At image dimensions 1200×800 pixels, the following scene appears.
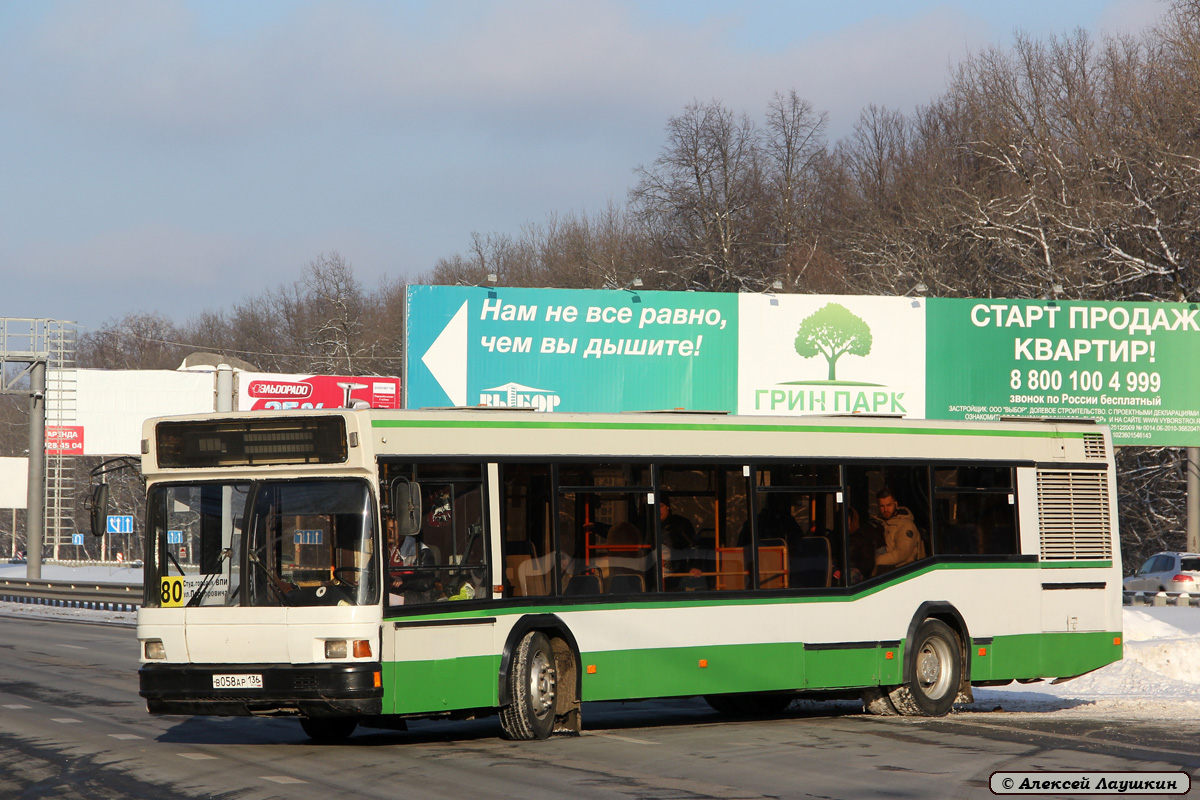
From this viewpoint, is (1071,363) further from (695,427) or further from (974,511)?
(695,427)

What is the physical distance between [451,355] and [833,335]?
8376 mm

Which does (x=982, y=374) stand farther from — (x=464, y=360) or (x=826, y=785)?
(x=826, y=785)

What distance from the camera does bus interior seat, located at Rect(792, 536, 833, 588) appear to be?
44.5 feet

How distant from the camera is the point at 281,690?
428 inches

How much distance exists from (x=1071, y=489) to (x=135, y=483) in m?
90.6

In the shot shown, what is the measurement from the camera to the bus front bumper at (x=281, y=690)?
426 inches

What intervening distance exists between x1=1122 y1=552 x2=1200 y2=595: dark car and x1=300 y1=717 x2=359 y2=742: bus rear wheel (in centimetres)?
2705

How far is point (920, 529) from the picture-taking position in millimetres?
14336

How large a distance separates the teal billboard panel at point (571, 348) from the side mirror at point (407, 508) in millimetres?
20573

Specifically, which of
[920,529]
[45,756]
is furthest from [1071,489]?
[45,756]

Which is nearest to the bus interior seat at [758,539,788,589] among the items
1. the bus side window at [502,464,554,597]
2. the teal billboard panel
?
the bus side window at [502,464,554,597]

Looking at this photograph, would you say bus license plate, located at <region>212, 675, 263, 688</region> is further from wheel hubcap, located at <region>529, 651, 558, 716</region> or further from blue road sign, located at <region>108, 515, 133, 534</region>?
blue road sign, located at <region>108, 515, 133, 534</region>

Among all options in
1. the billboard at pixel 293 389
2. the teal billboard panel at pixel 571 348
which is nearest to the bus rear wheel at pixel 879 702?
the teal billboard panel at pixel 571 348

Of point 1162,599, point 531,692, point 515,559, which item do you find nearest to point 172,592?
point 515,559
